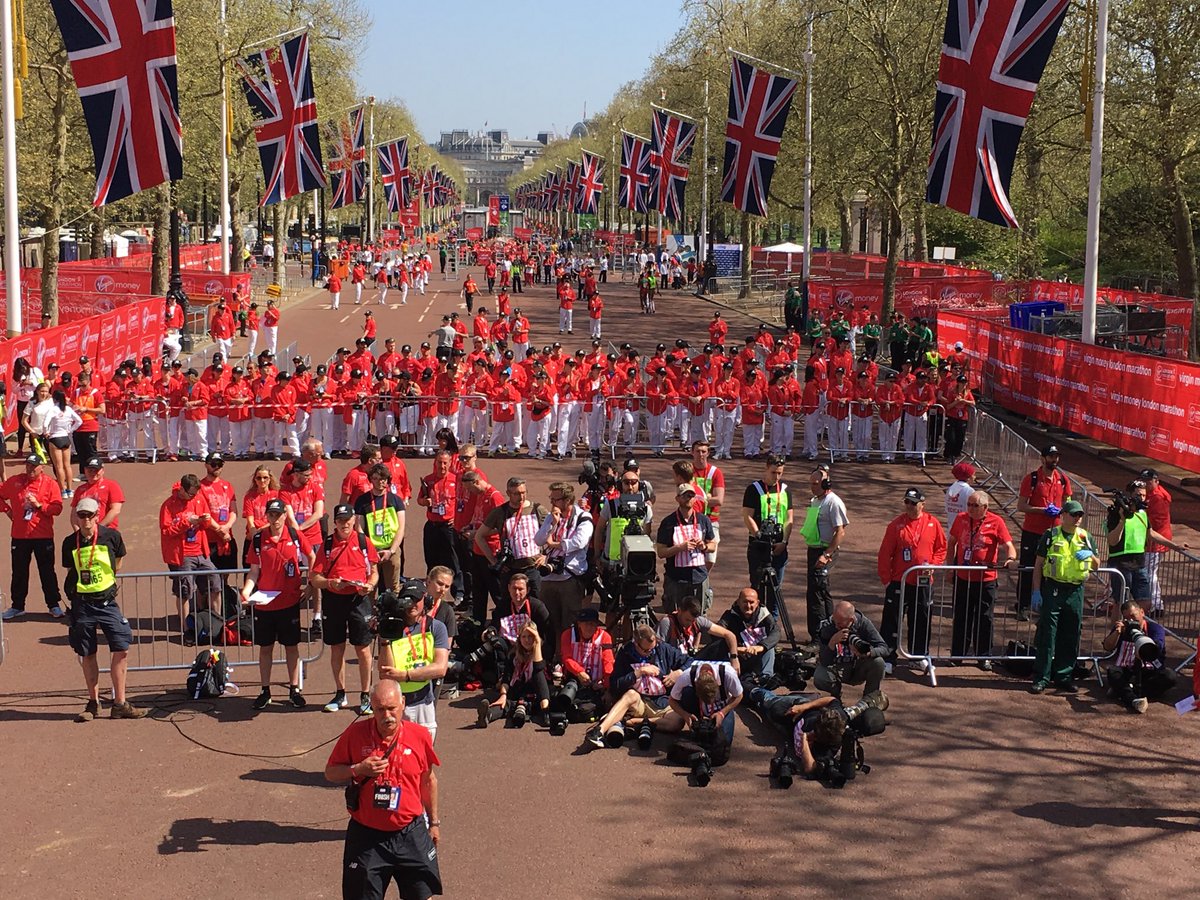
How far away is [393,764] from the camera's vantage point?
6574 mm

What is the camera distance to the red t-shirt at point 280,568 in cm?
1076

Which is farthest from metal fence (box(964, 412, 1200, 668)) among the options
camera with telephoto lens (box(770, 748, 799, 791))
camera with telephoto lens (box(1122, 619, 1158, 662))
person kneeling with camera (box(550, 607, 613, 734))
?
person kneeling with camera (box(550, 607, 613, 734))

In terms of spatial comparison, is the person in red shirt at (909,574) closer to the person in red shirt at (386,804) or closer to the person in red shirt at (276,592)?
the person in red shirt at (276,592)

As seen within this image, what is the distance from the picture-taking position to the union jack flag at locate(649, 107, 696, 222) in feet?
164

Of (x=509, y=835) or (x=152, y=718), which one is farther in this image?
(x=152, y=718)

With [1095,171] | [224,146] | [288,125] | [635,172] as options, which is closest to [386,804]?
[1095,171]

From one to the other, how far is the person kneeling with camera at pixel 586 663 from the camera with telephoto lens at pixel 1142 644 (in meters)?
4.35

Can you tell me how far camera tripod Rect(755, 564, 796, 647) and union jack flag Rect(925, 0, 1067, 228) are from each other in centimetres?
953

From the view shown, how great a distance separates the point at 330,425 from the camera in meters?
21.7

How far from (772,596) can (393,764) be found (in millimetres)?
6381

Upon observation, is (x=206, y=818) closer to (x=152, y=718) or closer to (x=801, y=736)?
(x=152, y=718)

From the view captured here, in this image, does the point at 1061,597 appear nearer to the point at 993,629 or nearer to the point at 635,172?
the point at 993,629

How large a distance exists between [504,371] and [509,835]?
552 inches

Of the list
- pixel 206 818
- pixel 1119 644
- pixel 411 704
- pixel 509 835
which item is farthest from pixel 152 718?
pixel 1119 644
